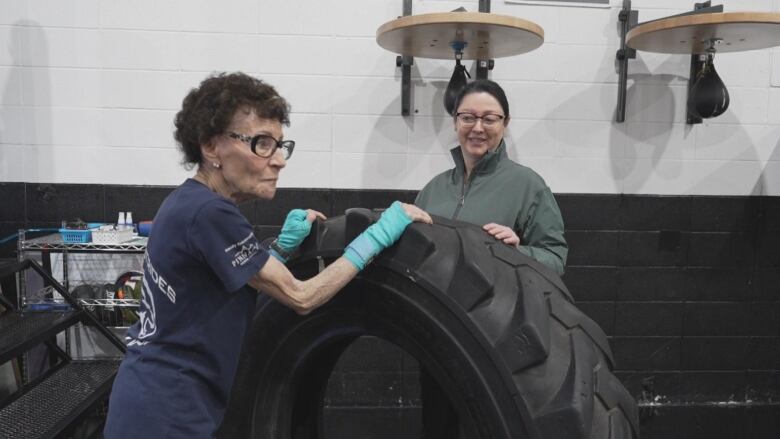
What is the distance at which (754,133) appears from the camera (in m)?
2.86

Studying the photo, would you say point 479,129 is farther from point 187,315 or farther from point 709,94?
point 709,94

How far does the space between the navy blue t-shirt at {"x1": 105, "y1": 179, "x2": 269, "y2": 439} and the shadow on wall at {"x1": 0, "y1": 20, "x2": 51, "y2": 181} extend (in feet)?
6.74

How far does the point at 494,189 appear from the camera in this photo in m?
1.61

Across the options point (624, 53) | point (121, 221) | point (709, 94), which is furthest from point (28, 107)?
point (709, 94)

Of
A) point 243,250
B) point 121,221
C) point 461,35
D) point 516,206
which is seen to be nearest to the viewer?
point 243,250

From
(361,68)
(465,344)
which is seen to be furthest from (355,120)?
(465,344)

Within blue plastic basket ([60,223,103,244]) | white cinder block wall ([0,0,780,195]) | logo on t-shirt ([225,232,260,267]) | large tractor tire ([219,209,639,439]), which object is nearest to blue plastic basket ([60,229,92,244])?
blue plastic basket ([60,223,103,244])

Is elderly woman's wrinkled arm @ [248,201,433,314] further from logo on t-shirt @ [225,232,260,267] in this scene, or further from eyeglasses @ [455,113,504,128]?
eyeglasses @ [455,113,504,128]

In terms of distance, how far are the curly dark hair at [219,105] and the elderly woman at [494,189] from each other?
0.66 m

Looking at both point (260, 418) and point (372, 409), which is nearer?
point (260, 418)

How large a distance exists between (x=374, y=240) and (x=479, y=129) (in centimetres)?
63

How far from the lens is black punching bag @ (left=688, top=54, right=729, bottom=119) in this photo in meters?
2.55

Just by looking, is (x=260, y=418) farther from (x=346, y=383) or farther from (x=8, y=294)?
(x=8, y=294)

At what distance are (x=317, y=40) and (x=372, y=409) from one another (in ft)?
6.09
